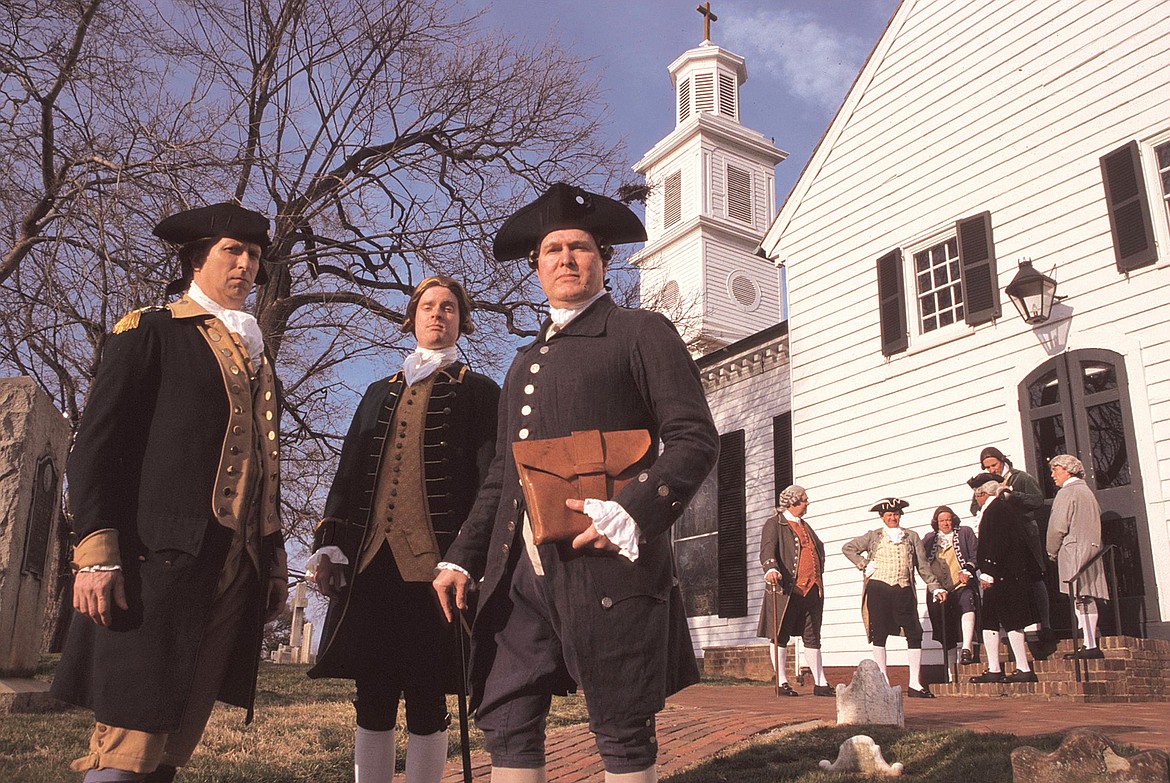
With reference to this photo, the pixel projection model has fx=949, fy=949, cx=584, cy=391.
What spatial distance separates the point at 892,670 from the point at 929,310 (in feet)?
16.0

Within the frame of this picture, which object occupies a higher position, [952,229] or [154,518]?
[952,229]

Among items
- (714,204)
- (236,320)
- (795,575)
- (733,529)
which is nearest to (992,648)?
(795,575)

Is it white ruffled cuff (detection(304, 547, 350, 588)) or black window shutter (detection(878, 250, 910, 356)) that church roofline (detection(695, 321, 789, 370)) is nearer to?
black window shutter (detection(878, 250, 910, 356))

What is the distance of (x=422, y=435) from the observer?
12.9ft

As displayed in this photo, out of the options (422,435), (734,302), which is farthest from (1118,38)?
(734,302)

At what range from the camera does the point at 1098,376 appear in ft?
35.3

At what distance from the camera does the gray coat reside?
29.3ft

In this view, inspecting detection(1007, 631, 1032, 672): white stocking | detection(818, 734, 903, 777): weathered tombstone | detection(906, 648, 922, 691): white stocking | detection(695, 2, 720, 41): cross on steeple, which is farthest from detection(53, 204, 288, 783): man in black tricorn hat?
detection(695, 2, 720, 41): cross on steeple

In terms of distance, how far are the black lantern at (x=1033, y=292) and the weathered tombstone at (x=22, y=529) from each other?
10141mm

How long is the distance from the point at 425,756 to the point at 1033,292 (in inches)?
384

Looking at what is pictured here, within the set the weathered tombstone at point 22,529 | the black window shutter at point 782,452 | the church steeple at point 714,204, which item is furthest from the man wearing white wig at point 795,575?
the church steeple at point 714,204

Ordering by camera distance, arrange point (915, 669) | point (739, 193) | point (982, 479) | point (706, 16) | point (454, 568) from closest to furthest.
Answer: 1. point (454, 568)
2. point (915, 669)
3. point (982, 479)
4. point (739, 193)
5. point (706, 16)

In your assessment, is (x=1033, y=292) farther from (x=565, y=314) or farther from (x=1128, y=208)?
(x=565, y=314)

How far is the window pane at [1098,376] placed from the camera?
416 inches
